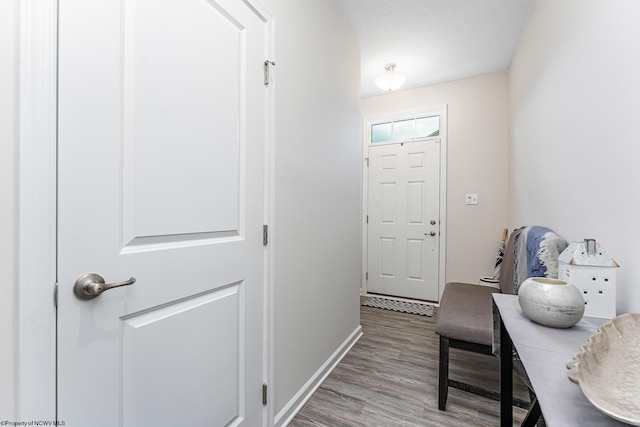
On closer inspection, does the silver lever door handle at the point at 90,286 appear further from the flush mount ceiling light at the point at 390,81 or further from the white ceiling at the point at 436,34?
the flush mount ceiling light at the point at 390,81

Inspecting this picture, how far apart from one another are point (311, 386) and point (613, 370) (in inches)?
60.1

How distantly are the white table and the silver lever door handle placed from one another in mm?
995

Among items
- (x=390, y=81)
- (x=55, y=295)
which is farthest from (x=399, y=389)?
(x=390, y=81)

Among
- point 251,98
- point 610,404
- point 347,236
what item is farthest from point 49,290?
point 347,236

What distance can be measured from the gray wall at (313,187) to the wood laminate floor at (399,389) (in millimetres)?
172

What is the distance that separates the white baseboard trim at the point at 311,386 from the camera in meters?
1.46

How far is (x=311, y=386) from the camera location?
5.62ft

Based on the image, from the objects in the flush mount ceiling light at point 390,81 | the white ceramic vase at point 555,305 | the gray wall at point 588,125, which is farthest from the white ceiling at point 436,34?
the white ceramic vase at point 555,305

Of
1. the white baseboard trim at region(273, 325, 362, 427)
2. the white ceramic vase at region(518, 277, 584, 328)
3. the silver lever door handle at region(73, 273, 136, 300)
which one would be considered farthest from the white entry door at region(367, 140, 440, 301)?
the silver lever door handle at region(73, 273, 136, 300)

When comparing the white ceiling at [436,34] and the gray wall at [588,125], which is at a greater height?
the white ceiling at [436,34]

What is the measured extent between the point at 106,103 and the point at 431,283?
341cm

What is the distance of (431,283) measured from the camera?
3.33 m

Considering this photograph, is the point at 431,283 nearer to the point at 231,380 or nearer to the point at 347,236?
the point at 347,236

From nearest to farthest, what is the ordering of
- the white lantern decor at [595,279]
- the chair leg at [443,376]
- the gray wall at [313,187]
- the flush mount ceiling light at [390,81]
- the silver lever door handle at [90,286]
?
the silver lever door handle at [90,286] → the white lantern decor at [595,279] → the gray wall at [313,187] → the chair leg at [443,376] → the flush mount ceiling light at [390,81]
